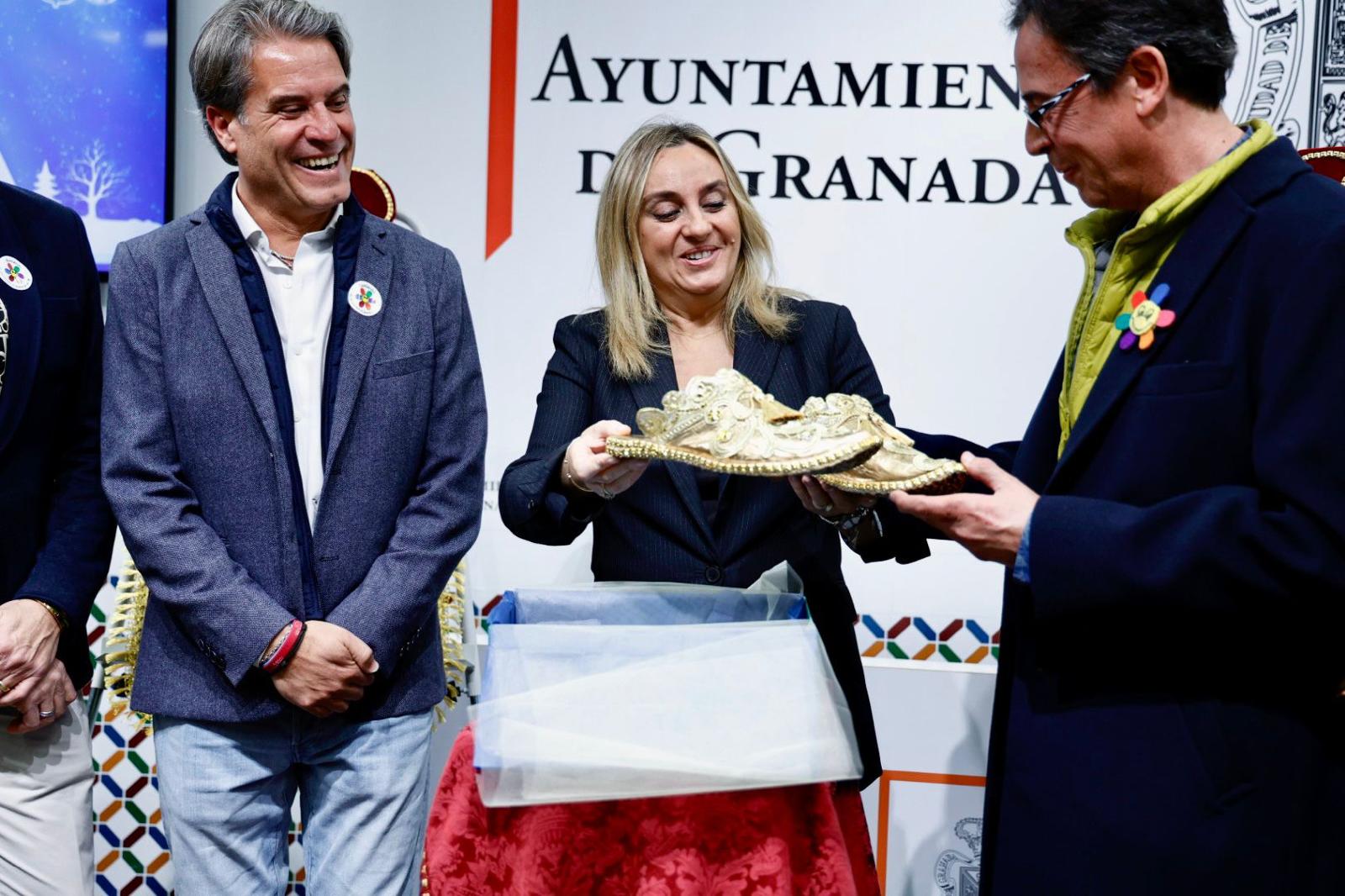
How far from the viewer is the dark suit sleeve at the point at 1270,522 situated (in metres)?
1.53

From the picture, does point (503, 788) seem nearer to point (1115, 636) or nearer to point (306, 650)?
point (306, 650)

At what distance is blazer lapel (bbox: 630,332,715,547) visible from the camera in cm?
225

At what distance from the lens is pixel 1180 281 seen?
1692 millimetres

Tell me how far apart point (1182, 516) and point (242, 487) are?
1.43 metres

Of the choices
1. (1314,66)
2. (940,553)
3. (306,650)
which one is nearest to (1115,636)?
(306,650)

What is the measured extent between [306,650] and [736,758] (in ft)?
2.51

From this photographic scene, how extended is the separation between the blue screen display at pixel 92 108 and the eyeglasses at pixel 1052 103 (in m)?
2.38

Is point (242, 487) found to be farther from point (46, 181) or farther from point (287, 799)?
point (46, 181)

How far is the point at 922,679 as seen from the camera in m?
3.32

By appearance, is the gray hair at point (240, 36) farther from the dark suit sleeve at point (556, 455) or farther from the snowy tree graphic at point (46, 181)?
the snowy tree graphic at point (46, 181)

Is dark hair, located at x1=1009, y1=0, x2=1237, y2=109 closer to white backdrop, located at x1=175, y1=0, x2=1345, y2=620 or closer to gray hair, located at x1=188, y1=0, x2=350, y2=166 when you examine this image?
gray hair, located at x1=188, y1=0, x2=350, y2=166

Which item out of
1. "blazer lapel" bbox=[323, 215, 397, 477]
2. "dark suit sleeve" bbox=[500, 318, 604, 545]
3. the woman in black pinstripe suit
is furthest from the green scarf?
"blazer lapel" bbox=[323, 215, 397, 477]

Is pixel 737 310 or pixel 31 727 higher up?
pixel 737 310

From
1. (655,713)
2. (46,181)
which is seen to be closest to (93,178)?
(46,181)
